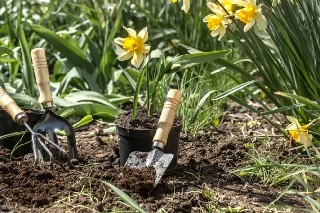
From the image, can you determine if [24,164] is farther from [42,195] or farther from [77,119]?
[77,119]

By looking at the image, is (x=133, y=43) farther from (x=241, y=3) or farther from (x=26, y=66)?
(x=26, y=66)

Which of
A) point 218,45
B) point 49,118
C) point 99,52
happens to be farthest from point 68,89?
point 49,118

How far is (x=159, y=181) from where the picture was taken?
9.42 feet

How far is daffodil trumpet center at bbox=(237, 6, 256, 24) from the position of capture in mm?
3131

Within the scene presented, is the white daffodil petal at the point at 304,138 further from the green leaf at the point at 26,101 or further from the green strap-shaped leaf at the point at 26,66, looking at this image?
A: the green strap-shaped leaf at the point at 26,66

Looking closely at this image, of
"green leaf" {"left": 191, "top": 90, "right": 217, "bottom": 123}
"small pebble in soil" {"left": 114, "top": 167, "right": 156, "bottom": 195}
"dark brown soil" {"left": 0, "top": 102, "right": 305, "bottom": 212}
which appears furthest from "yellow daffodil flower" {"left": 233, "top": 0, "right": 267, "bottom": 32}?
"small pebble in soil" {"left": 114, "top": 167, "right": 156, "bottom": 195}

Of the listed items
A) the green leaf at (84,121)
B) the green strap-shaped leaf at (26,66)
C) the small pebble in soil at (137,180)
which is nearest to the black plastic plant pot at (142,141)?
the small pebble in soil at (137,180)

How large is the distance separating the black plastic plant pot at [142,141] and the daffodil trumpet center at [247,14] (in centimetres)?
49

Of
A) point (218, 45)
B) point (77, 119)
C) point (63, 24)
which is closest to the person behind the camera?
point (77, 119)

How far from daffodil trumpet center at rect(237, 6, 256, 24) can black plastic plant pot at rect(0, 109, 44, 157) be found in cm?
92

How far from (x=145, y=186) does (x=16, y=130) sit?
83cm

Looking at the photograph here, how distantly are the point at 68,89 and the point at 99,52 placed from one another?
311mm

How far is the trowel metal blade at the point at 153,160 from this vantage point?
2.93m

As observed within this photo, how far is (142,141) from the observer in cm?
311
